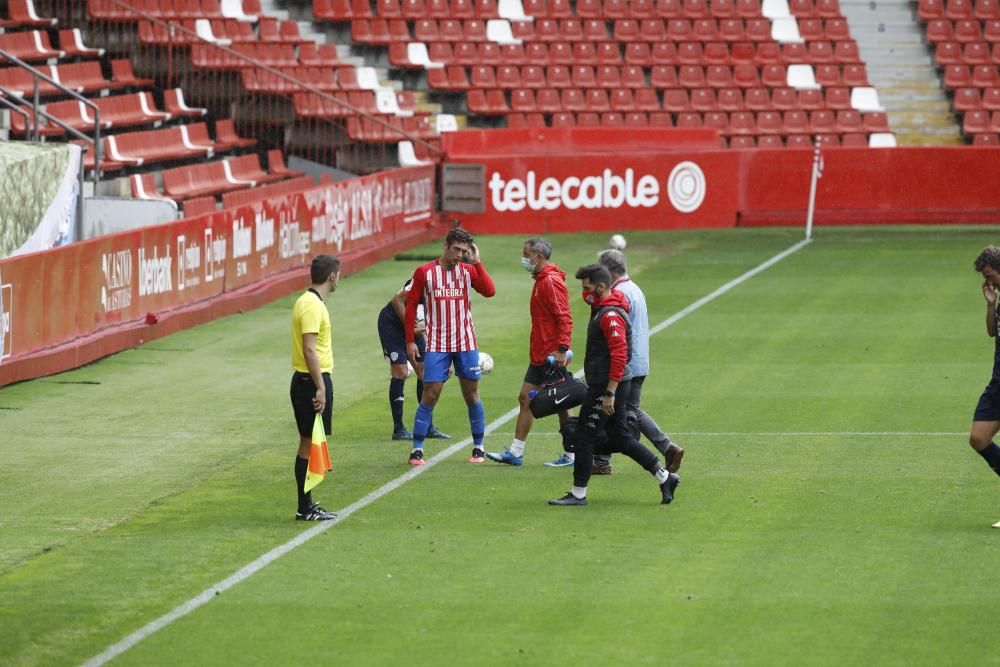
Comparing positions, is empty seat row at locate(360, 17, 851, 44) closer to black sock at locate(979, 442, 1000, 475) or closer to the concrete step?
the concrete step

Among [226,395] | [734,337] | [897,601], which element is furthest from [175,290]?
[897,601]

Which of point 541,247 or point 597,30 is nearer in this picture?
point 541,247

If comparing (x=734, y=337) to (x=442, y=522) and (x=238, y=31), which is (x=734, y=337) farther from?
(x=238, y=31)

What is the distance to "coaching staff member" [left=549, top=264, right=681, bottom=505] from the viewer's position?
12680 mm

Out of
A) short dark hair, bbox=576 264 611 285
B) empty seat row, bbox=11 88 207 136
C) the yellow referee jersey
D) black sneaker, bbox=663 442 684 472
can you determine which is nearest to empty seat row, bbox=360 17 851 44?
empty seat row, bbox=11 88 207 136

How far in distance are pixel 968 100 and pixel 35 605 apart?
109 feet

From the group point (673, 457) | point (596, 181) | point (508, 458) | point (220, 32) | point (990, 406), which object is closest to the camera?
point (990, 406)

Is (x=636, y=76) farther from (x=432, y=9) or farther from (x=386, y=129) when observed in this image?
(x=386, y=129)

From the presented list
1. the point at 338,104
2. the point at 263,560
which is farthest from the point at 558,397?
the point at 338,104

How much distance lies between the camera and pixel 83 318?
20.1 meters

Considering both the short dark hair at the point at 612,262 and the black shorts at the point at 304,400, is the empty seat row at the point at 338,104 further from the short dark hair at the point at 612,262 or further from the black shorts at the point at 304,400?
the black shorts at the point at 304,400

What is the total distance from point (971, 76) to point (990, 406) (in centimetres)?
3015

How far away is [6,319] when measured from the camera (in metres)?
18.1

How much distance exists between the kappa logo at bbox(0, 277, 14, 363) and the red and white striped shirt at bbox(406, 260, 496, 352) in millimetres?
5462
